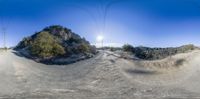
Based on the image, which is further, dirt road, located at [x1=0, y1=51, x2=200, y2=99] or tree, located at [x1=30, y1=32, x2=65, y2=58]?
tree, located at [x1=30, y1=32, x2=65, y2=58]

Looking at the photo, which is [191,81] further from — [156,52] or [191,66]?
[156,52]

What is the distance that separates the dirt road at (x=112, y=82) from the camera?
46.8 metres

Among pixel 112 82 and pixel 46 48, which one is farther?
pixel 46 48

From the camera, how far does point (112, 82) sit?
179 ft

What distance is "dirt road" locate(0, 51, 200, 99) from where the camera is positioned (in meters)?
46.8

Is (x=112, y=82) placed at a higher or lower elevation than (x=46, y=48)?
lower

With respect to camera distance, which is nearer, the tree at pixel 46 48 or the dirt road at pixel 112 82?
the dirt road at pixel 112 82

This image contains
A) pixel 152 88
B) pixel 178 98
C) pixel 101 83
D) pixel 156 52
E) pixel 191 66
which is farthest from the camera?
pixel 156 52

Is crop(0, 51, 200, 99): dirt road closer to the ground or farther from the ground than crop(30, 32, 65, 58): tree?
closer to the ground

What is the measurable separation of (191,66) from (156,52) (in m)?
41.8

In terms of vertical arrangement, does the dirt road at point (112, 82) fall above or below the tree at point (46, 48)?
below

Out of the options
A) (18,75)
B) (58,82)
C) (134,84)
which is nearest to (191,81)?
(134,84)

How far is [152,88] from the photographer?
2036 inches

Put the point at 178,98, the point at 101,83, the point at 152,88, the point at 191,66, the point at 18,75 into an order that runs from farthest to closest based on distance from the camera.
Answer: the point at 191,66 → the point at 18,75 → the point at 101,83 → the point at 152,88 → the point at 178,98
